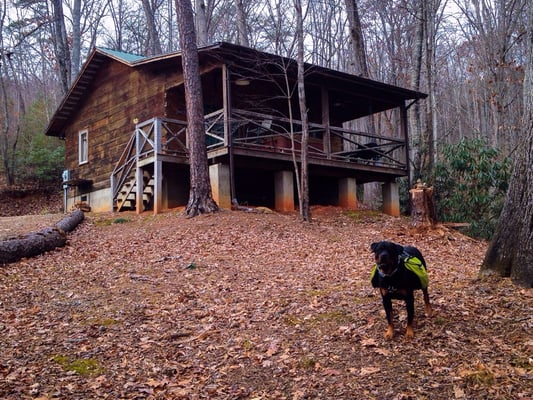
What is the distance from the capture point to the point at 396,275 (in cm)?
436

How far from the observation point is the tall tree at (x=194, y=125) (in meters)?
12.4

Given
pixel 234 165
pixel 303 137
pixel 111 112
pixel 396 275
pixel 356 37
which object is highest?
pixel 356 37

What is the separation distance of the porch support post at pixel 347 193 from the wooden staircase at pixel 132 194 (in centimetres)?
617

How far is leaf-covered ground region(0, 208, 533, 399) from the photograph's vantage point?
3.96 meters

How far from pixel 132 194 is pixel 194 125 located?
4.05 m

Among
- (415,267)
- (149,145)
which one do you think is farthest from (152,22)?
(415,267)

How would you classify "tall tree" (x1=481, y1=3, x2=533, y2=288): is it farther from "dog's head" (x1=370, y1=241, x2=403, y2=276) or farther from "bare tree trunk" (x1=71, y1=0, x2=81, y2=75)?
"bare tree trunk" (x1=71, y1=0, x2=81, y2=75)

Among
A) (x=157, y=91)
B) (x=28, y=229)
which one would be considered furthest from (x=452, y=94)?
(x=28, y=229)

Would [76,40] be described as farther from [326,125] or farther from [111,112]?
[326,125]

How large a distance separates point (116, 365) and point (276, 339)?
1547 mm

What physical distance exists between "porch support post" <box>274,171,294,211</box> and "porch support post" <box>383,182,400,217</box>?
14.5 feet

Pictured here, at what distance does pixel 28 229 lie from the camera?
11.6 metres

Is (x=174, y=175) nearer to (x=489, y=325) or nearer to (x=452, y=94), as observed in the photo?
(x=489, y=325)

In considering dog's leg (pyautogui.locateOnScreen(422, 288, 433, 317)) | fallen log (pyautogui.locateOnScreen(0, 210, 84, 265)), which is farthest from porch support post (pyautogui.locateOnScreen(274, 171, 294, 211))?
dog's leg (pyautogui.locateOnScreen(422, 288, 433, 317))
